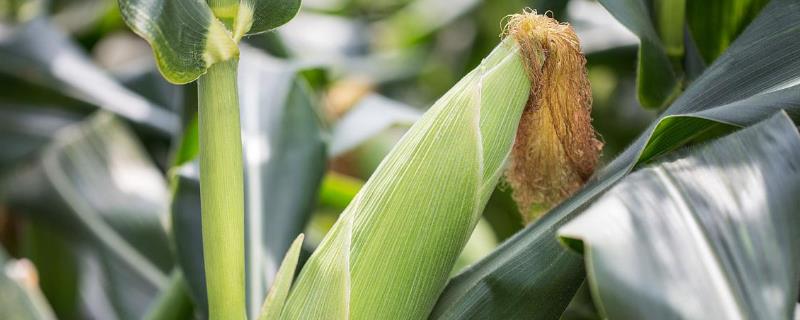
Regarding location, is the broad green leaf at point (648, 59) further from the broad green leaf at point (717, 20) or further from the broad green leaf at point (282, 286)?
the broad green leaf at point (282, 286)

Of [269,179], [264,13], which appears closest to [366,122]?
[269,179]

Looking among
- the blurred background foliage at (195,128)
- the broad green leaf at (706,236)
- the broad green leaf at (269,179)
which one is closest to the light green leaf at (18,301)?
the blurred background foliage at (195,128)

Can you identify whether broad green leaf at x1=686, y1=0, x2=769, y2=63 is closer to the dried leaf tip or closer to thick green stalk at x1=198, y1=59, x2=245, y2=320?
the dried leaf tip

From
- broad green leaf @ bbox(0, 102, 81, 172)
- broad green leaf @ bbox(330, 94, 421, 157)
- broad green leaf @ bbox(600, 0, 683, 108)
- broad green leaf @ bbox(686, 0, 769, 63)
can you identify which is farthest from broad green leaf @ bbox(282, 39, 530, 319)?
broad green leaf @ bbox(0, 102, 81, 172)

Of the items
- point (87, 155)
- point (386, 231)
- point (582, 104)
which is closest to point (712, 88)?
point (582, 104)

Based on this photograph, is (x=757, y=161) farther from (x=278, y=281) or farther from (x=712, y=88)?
(x=278, y=281)

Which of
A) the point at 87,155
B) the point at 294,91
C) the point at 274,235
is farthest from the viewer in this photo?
the point at 87,155
